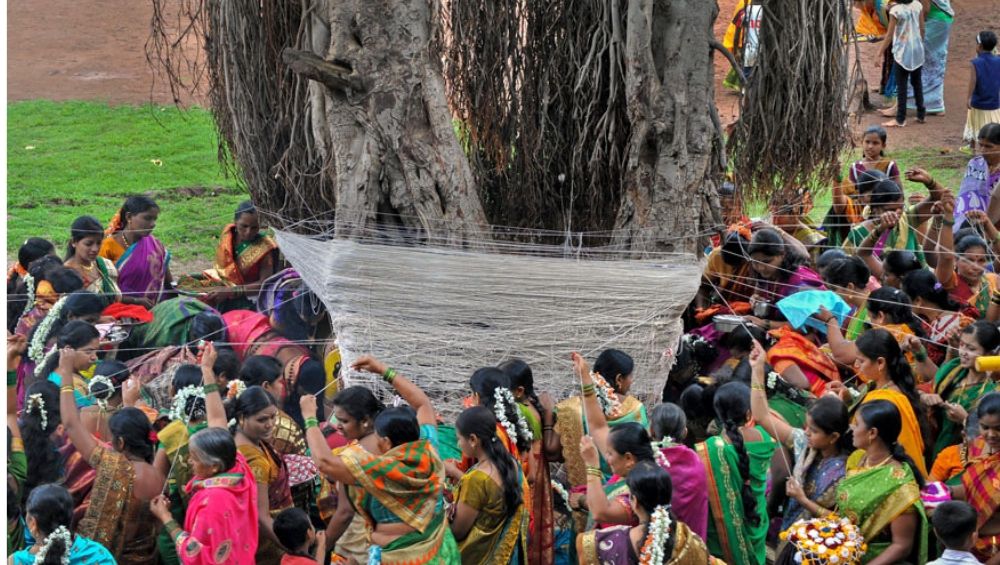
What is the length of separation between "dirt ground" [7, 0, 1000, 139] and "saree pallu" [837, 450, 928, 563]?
877cm

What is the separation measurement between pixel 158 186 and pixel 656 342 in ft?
27.5

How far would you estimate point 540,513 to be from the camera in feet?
17.9

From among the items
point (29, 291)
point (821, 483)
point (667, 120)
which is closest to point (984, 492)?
point (821, 483)

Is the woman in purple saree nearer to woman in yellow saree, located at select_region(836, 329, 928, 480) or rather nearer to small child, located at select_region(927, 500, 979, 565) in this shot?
woman in yellow saree, located at select_region(836, 329, 928, 480)

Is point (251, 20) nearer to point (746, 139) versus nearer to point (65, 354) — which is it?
point (65, 354)

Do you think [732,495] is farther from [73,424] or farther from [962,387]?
[73,424]

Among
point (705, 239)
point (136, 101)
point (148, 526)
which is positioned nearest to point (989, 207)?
point (705, 239)

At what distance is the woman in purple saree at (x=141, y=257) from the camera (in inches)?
303

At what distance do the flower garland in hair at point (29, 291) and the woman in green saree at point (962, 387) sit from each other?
14.3 ft

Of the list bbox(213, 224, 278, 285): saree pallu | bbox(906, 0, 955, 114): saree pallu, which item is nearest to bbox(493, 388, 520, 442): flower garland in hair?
bbox(213, 224, 278, 285): saree pallu

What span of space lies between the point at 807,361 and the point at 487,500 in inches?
75.3

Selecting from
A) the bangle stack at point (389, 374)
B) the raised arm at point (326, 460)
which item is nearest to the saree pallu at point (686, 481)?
the bangle stack at point (389, 374)

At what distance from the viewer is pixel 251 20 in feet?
18.7

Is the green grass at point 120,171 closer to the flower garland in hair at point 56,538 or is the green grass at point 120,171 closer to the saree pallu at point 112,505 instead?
the saree pallu at point 112,505
